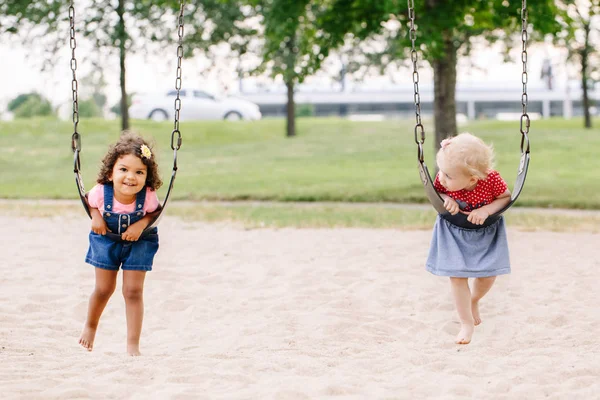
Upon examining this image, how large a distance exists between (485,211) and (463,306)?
1.93 feet

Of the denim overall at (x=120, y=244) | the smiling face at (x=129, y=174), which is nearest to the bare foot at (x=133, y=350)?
the denim overall at (x=120, y=244)

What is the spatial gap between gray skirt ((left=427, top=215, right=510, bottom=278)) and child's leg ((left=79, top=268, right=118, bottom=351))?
1.79 meters

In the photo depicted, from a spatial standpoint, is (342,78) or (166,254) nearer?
(166,254)

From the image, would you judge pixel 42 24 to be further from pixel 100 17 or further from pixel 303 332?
pixel 303 332

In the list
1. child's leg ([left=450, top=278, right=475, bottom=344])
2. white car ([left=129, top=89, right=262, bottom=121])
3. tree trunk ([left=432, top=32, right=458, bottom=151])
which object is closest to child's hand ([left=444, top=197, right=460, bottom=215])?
child's leg ([left=450, top=278, right=475, bottom=344])

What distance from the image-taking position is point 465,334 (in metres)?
4.89

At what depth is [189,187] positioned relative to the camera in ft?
57.1

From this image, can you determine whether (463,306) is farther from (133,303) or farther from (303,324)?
(133,303)

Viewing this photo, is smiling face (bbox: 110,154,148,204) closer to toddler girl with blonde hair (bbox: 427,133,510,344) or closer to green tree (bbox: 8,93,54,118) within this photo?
toddler girl with blonde hair (bbox: 427,133,510,344)

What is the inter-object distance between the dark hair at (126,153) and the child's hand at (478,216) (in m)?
1.68

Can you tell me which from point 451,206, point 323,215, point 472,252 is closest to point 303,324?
point 472,252

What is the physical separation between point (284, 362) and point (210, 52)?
20.0 m

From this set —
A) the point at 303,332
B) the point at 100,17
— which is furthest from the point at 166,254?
the point at 100,17

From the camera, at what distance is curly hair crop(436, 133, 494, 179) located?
4531mm
